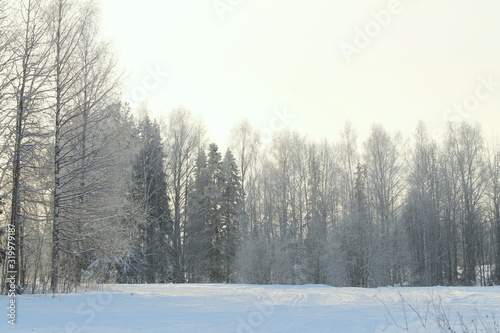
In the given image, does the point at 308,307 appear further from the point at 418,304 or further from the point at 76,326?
the point at 76,326

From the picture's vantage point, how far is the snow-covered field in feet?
25.2

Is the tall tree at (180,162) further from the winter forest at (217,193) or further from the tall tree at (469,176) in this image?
the tall tree at (469,176)

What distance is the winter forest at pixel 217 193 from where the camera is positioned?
14.2 m

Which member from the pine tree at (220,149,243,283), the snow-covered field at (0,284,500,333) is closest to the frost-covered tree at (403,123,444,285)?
the pine tree at (220,149,243,283)

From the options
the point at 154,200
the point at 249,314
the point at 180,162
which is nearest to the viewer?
the point at 249,314

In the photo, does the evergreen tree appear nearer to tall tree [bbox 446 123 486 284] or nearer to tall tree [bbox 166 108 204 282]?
tall tree [bbox 166 108 204 282]

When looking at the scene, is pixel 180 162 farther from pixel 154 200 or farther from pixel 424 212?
pixel 424 212

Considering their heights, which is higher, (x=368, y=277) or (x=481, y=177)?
(x=481, y=177)

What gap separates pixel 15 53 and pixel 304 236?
33378 mm

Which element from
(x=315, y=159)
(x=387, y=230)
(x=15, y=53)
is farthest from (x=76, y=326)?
(x=315, y=159)

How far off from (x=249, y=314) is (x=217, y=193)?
3102 centimetres

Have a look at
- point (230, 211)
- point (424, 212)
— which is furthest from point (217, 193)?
point (424, 212)

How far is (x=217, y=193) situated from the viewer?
133 feet

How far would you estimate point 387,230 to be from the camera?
35.3 meters
